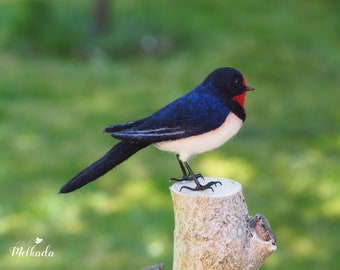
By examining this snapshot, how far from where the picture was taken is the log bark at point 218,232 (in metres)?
3.05

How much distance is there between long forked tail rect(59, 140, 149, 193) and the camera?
281 cm

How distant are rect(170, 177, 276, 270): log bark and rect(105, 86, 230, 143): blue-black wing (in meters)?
0.28

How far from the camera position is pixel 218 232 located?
304 centimetres

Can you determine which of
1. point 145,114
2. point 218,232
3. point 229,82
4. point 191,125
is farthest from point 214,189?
point 145,114

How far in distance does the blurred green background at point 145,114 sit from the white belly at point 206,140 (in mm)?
3697

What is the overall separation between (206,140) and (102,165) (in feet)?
1.52

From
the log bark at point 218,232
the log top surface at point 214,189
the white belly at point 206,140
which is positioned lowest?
the log bark at point 218,232

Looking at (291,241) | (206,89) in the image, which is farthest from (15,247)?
(206,89)

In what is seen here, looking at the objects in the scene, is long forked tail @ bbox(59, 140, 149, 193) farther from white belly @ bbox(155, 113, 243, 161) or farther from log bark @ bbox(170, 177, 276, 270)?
log bark @ bbox(170, 177, 276, 270)

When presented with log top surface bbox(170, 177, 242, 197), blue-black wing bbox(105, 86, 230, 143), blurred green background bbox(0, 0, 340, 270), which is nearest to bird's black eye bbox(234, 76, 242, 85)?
blue-black wing bbox(105, 86, 230, 143)

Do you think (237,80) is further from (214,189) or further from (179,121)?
(214,189)

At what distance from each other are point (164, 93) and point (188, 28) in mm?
2660

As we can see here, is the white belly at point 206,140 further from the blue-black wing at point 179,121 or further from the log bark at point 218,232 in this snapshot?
the log bark at point 218,232

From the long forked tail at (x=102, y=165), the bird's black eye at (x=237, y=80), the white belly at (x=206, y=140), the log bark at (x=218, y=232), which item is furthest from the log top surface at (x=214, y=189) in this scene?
the bird's black eye at (x=237, y=80)
